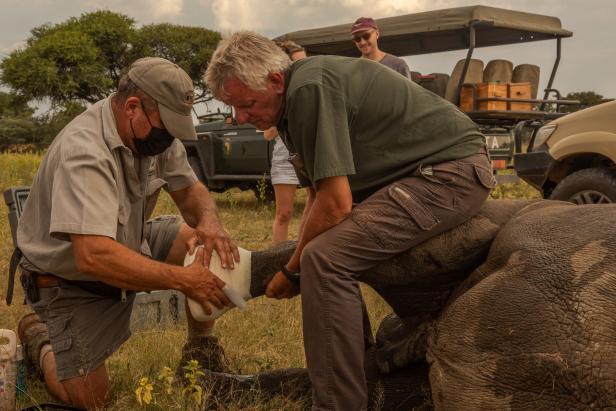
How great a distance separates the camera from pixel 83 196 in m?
3.21

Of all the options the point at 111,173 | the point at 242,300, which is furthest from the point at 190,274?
the point at 111,173

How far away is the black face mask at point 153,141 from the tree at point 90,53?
3670 cm

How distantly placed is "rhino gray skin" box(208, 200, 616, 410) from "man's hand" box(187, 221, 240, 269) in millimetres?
693

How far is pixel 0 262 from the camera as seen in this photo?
7.09 metres

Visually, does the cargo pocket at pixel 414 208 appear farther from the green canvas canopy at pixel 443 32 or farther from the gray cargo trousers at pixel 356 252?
the green canvas canopy at pixel 443 32

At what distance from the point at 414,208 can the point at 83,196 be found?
1360 mm

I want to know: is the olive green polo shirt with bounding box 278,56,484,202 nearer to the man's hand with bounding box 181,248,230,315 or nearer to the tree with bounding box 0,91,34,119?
the man's hand with bounding box 181,248,230,315

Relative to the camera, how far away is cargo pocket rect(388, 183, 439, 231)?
9.75 ft

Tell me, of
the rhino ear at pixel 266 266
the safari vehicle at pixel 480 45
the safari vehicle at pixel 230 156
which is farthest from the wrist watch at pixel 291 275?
the safari vehicle at pixel 230 156

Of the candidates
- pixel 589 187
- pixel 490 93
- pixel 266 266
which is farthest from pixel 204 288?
pixel 490 93

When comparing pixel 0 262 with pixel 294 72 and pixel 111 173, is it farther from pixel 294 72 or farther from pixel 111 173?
pixel 294 72

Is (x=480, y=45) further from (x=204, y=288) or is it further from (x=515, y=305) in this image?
(x=515, y=305)

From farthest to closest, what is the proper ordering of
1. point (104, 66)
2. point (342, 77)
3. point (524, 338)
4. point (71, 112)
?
point (104, 66), point (71, 112), point (342, 77), point (524, 338)

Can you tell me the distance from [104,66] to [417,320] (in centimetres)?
4453
